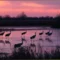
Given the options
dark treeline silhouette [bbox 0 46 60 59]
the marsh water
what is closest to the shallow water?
the marsh water

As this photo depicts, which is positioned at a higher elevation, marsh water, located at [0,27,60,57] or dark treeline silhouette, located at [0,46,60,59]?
marsh water, located at [0,27,60,57]

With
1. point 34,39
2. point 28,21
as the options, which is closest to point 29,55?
point 34,39

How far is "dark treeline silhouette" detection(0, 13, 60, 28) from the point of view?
10.3 m

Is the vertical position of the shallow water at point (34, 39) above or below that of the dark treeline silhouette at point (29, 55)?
above

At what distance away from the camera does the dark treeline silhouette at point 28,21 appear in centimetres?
1027

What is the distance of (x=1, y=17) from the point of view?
33.6ft

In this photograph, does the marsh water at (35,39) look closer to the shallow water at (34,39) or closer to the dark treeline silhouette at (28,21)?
the shallow water at (34,39)

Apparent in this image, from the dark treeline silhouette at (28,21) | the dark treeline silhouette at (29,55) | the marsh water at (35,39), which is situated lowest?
the dark treeline silhouette at (29,55)

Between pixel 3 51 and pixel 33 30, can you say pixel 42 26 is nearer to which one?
pixel 33 30

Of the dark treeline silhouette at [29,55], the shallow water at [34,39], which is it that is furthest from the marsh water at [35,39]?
the dark treeline silhouette at [29,55]

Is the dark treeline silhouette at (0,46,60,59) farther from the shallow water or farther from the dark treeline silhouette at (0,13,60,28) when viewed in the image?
the dark treeline silhouette at (0,13,60,28)

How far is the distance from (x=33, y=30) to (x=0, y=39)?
36.5 inches

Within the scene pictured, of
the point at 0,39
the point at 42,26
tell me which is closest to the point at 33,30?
the point at 42,26

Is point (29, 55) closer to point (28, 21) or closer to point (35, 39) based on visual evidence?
point (35, 39)
